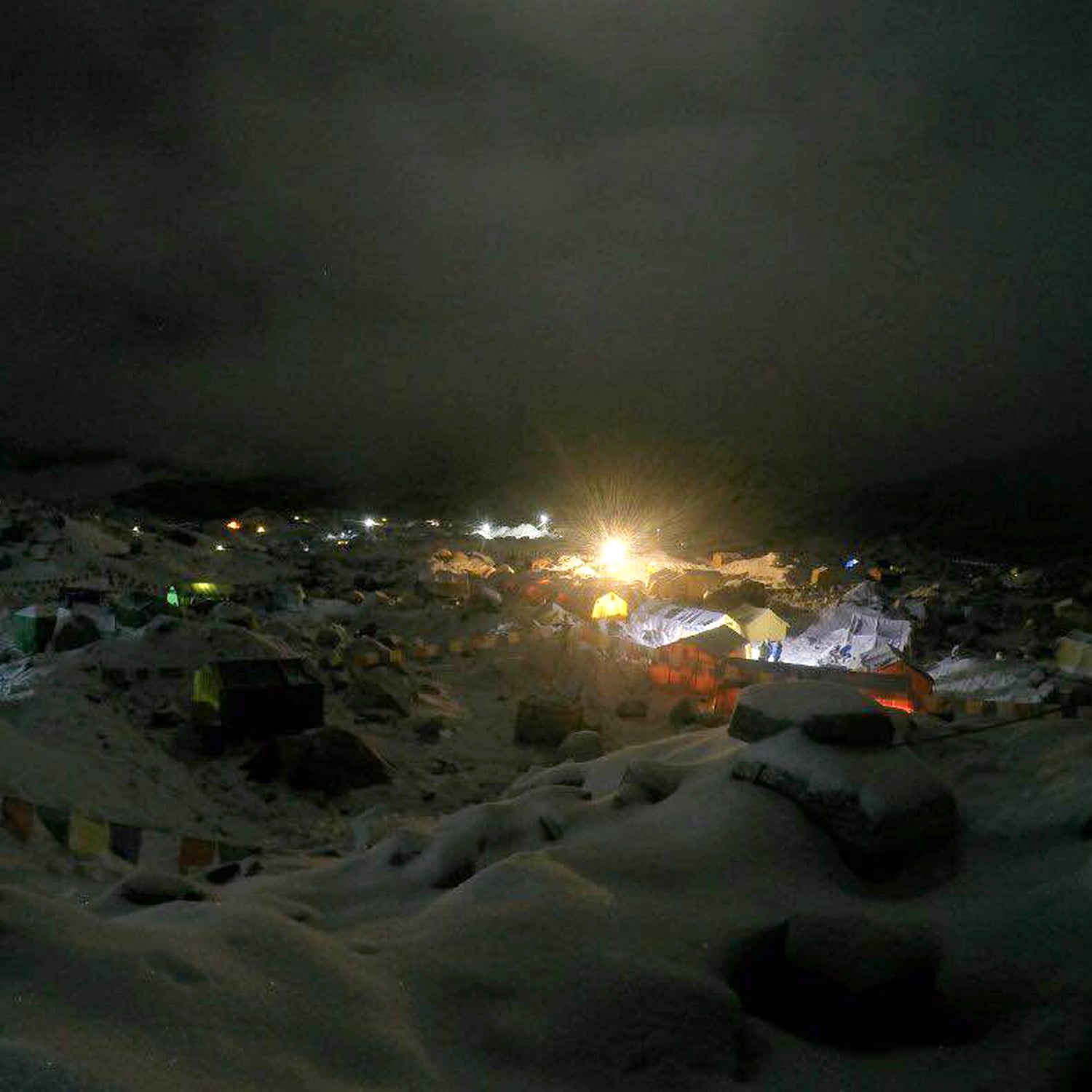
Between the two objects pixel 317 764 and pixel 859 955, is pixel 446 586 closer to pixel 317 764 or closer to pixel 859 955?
pixel 317 764

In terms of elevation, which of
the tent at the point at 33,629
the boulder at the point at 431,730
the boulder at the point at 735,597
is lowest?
the boulder at the point at 431,730

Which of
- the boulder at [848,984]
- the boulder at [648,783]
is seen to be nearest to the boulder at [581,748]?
the boulder at [648,783]

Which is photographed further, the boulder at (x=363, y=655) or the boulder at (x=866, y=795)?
the boulder at (x=363, y=655)

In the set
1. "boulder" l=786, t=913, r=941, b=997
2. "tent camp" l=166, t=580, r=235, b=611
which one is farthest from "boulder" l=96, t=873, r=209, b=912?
"tent camp" l=166, t=580, r=235, b=611

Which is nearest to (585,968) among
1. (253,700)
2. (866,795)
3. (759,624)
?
(866,795)

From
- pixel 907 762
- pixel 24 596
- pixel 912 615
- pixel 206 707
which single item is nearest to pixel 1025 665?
pixel 912 615

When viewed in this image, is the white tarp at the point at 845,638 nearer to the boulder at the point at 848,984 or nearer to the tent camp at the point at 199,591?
the boulder at the point at 848,984

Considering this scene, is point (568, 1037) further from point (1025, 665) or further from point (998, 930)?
point (1025, 665)
